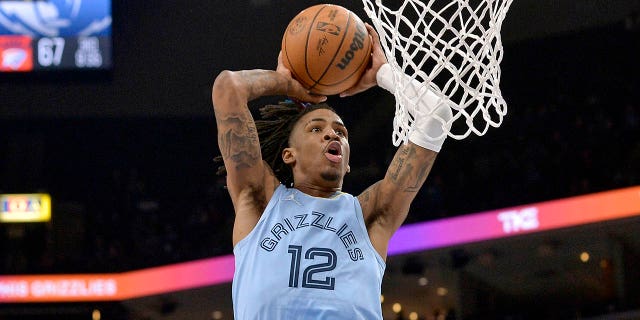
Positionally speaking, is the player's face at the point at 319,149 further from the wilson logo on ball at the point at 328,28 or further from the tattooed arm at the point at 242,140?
the wilson logo on ball at the point at 328,28

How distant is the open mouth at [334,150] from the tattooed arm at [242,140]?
0.21 m

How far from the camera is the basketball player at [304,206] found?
8.96 ft

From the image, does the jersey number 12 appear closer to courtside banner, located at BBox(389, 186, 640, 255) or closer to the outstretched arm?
the outstretched arm

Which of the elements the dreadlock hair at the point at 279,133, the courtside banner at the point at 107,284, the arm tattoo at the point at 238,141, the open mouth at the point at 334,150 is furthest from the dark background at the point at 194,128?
the arm tattoo at the point at 238,141

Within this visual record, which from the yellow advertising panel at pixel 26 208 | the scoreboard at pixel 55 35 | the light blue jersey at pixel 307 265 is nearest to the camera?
the light blue jersey at pixel 307 265

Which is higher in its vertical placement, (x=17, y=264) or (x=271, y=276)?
(x=271, y=276)

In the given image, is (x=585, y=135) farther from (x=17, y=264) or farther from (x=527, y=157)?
(x=17, y=264)

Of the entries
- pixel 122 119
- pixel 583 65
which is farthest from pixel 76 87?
pixel 583 65

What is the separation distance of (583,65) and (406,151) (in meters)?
9.94

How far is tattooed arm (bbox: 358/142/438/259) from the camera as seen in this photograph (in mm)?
3008

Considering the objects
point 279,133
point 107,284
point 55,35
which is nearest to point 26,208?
point 107,284

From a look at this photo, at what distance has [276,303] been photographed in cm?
271

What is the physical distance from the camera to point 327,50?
3.02 m

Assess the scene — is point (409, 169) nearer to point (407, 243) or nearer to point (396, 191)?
point (396, 191)
